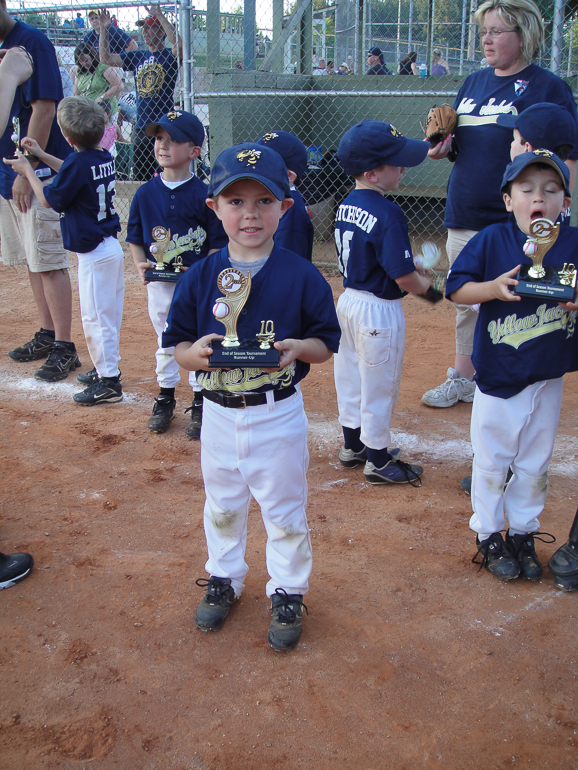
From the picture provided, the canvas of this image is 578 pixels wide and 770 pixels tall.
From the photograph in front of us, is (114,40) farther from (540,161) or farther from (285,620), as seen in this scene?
(285,620)

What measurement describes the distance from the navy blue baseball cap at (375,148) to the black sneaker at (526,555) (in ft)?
5.75

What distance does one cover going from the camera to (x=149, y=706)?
1965 millimetres

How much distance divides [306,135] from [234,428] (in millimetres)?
7862

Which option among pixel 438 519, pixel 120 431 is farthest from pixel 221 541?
pixel 120 431

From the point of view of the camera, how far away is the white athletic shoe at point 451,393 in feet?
14.3

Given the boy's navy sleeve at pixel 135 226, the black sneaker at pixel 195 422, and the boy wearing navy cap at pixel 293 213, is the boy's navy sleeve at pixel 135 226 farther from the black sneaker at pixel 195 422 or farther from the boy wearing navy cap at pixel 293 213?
the black sneaker at pixel 195 422

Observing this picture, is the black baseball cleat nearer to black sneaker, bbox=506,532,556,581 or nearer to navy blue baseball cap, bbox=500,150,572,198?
black sneaker, bbox=506,532,556,581

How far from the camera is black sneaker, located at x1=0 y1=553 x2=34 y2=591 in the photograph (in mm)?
2533

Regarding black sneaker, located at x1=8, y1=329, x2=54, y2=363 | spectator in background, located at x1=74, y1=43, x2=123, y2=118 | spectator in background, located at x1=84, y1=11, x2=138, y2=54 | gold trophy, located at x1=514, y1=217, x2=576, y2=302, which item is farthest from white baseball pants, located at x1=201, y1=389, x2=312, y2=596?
spectator in background, located at x1=84, y1=11, x2=138, y2=54


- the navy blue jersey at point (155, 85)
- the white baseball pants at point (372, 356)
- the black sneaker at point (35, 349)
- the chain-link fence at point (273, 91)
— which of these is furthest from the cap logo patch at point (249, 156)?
the navy blue jersey at point (155, 85)

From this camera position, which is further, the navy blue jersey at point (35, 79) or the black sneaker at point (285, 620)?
the navy blue jersey at point (35, 79)

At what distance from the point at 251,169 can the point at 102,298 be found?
2.66 metres

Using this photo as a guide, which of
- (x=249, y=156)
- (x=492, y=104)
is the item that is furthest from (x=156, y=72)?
(x=249, y=156)

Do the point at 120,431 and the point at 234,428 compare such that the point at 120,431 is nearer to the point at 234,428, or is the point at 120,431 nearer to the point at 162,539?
the point at 162,539
